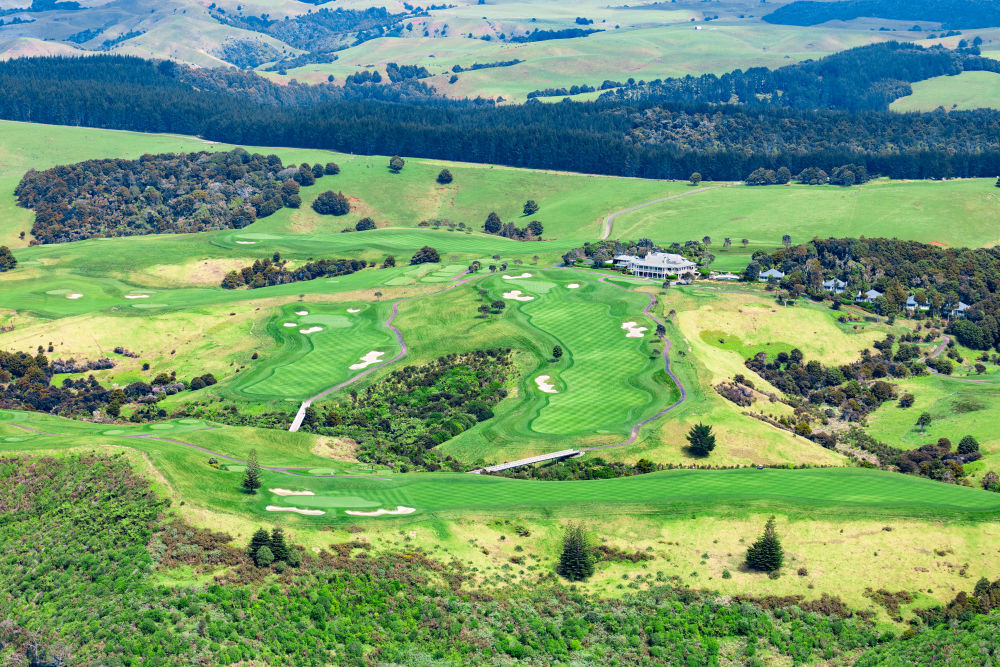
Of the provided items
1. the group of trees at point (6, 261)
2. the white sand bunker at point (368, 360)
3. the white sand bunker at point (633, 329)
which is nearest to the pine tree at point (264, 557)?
the white sand bunker at point (368, 360)

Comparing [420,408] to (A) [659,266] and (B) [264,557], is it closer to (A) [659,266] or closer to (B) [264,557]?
(B) [264,557]

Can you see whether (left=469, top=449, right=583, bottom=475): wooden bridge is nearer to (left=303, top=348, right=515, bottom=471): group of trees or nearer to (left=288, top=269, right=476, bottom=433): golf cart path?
(left=303, top=348, right=515, bottom=471): group of trees

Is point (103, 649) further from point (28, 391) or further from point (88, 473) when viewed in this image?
point (28, 391)

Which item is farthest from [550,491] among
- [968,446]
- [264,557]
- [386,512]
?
[968,446]

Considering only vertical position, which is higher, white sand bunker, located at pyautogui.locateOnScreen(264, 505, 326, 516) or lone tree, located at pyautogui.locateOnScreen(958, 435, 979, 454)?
white sand bunker, located at pyautogui.locateOnScreen(264, 505, 326, 516)

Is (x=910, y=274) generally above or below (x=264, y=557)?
above

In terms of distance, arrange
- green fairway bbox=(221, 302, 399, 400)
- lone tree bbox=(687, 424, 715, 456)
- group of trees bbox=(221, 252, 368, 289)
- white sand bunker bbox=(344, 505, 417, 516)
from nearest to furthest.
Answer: white sand bunker bbox=(344, 505, 417, 516) → lone tree bbox=(687, 424, 715, 456) → green fairway bbox=(221, 302, 399, 400) → group of trees bbox=(221, 252, 368, 289)

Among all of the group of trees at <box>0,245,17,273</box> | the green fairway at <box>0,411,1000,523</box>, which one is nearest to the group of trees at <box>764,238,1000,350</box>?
the green fairway at <box>0,411,1000,523</box>
